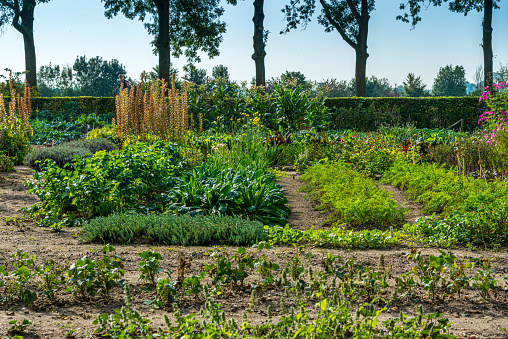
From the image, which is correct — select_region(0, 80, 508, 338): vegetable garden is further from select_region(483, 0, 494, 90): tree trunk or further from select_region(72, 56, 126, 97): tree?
select_region(72, 56, 126, 97): tree

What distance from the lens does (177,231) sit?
4.81 metres

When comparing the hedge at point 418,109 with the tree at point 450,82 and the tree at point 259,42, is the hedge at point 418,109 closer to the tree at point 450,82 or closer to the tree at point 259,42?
the tree at point 259,42

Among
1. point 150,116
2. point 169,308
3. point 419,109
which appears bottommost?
point 169,308

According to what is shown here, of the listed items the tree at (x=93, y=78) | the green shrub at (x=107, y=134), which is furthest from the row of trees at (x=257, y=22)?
the tree at (x=93, y=78)

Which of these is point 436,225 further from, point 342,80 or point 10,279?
point 342,80

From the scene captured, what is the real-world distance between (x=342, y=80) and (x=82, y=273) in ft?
190

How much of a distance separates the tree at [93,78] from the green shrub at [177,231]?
49241mm

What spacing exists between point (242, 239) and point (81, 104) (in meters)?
17.6

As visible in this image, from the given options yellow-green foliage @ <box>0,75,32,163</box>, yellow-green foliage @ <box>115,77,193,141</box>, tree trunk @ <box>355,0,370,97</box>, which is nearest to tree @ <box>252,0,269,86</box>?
tree trunk @ <box>355,0,370,97</box>

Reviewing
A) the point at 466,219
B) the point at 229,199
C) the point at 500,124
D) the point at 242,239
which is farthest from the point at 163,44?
the point at 466,219

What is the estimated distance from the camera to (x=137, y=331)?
8.66 ft

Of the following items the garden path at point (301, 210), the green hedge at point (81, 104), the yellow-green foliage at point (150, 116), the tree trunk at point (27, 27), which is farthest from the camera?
the tree trunk at point (27, 27)

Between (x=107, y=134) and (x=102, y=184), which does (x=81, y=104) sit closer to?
(x=107, y=134)

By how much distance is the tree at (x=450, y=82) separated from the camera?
56.5 metres
